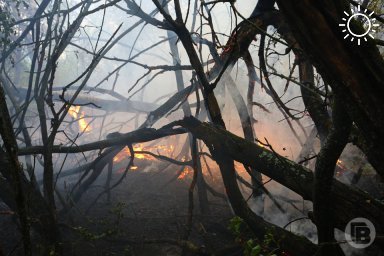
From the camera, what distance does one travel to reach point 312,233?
4.31 meters

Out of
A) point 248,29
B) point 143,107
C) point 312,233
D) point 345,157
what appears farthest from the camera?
point 143,107

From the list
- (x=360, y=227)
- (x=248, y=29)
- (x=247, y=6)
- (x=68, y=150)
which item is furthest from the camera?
(x=247, y=6)

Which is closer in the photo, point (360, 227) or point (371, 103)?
point (371, 103)

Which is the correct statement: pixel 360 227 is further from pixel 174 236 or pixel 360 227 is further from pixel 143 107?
pixel 143 107

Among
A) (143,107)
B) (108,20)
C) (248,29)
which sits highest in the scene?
(108,20)

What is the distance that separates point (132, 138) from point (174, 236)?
1758 mm

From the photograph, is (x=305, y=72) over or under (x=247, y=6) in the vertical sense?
under

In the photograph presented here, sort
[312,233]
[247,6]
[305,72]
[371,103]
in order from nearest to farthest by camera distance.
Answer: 1. [371,103]
2. [305,72]
3. [312,233]
4. [247,6]

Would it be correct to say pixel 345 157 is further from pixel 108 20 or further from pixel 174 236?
pixel 108 20

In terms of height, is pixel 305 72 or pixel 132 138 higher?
pixel 305 72

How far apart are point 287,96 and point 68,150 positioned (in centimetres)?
1030

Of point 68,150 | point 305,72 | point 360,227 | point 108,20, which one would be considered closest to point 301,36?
point 360,227

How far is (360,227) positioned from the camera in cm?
231

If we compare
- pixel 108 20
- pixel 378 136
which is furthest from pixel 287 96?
pixel 108 20
